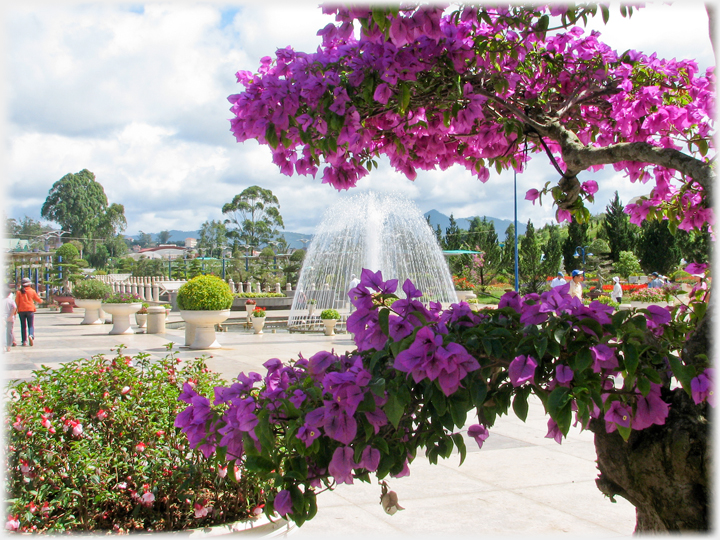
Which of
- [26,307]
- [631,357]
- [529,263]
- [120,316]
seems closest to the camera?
[631,357]

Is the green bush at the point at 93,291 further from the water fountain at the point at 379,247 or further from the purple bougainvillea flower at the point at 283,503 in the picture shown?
the purple bougainvillea flower at the point at 283,503

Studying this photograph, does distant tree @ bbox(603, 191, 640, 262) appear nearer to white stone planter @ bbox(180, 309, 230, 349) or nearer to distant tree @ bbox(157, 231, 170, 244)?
white stone planter @ bbox(180, 309, 230, 349)

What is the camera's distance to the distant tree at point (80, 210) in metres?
92.6

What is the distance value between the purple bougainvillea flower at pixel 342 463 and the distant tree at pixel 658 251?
36379 mm

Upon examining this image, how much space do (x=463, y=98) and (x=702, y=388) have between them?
4.44 ft

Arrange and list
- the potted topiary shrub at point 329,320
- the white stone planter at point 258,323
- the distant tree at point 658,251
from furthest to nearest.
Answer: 1. the distant tree at point 658,251
2. the white stone planter at point 258,323
3. the potted topiary shrub at point 329,320

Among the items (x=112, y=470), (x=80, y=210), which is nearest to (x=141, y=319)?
(x=112, y=470)

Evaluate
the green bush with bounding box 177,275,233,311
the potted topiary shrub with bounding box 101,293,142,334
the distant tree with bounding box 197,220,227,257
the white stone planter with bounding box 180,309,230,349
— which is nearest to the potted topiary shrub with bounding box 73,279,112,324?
the potted topiary shrub with bounding box 101,293,142,334

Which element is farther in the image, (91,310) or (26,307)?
(91,310)

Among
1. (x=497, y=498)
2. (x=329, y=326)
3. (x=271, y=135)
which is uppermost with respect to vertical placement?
(x=271, y=135)

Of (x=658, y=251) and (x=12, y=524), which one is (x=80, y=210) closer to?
(x=658, y=251)

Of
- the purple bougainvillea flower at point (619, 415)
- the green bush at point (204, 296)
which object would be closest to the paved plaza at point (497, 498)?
the purple bougainvillea flower at point (619, 415)

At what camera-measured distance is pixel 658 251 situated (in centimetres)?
3525

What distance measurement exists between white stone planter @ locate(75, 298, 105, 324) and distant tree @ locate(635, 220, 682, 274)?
2887 cm
